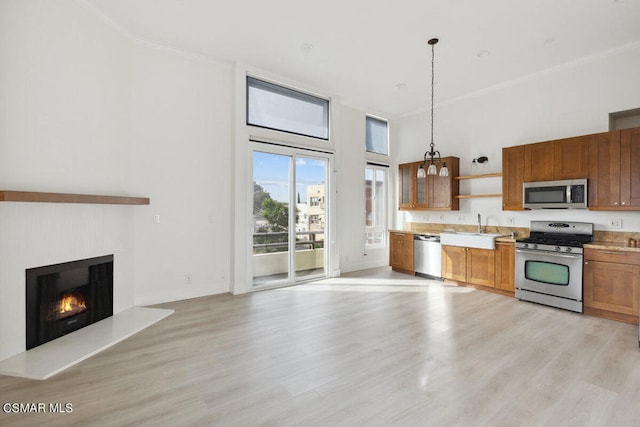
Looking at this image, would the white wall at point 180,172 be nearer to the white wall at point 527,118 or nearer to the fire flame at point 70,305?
the fire flame at point 70,305

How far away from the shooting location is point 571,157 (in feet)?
A: 13.5

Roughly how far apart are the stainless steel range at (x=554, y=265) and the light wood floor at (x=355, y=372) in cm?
23

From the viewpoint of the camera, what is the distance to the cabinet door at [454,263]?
5105mm

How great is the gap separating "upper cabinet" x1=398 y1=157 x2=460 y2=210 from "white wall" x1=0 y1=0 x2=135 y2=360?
4.99 m

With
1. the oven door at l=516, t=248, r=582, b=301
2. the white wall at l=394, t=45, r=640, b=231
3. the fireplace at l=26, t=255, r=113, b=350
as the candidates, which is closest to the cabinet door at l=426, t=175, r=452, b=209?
the white wall at l=394, t=45, r=640, b=231

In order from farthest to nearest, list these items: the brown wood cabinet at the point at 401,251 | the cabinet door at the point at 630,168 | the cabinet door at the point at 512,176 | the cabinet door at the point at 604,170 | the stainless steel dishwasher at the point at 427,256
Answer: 1. the brown wood cabinet at the point at 401,251
2. the stainless steel dishwasher at the point at 427,256
3. the cabinet door at the point at 512,176
4. the cabinet door at the point at 604,170
5. the cabinet door at the point at 630,168

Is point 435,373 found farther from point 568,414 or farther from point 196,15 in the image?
point 196,15

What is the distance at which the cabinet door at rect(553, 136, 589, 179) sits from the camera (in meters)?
4.02

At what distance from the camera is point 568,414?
6.44ft

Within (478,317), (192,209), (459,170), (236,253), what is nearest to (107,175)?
(192,209)

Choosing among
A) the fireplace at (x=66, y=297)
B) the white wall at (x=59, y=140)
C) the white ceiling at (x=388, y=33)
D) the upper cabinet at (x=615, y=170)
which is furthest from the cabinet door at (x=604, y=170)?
the fireplace at (x=66, y=297)

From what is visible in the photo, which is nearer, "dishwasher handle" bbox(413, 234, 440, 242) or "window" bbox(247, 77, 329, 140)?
"window" bbox(247, 77, 329, 140)

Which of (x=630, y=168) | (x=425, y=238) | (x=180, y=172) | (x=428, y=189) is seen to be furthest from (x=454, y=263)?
(x=180, y=172)

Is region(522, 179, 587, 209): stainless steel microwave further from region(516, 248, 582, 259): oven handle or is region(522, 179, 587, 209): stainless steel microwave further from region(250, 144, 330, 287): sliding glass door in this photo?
region(250, 144, 330, 287): sliding glass door
